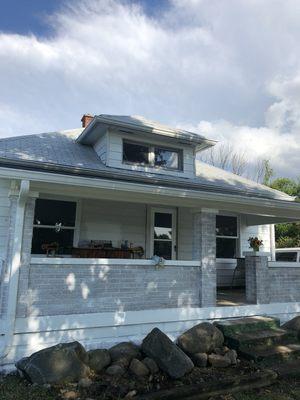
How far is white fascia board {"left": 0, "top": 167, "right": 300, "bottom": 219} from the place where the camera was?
489 cm

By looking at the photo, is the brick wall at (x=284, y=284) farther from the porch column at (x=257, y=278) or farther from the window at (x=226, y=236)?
the window at (x=226, y=236)

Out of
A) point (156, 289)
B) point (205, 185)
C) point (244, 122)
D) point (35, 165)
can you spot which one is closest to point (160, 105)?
point (205, 185)

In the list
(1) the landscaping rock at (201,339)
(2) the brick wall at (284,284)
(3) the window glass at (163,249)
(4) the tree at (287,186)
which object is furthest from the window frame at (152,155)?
(4) the tree at (287,186)

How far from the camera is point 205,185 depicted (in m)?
8.17

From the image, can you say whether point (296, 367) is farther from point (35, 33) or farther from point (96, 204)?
point (35, 33)

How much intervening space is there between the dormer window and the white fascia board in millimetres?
2596

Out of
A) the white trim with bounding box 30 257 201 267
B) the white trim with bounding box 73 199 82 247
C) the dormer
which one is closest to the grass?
the white trim with bounding box 30 257 201 267

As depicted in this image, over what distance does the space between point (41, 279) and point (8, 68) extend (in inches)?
304

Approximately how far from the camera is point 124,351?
521 centimetres

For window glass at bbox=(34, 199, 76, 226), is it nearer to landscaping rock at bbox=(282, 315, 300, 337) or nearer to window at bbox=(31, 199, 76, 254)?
window at bbox=(31, 199, 76, 254)

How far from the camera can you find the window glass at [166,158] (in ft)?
28.8

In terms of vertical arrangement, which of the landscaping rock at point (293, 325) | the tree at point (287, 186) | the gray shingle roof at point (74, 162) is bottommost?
the landscaping rock at point (293, 325)

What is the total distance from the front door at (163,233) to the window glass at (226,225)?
71.8 inches

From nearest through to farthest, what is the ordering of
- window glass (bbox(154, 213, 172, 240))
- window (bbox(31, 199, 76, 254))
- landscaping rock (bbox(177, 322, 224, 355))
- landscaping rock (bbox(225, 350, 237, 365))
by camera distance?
landscaping rock (bbox(225, 350, 237, 365)) < landscaping rock (bbox(177, 322, 224, 355)) < window (bbox(31, 199, 76, 254)) < window glass (bbox(154, 213, 172, 240))
